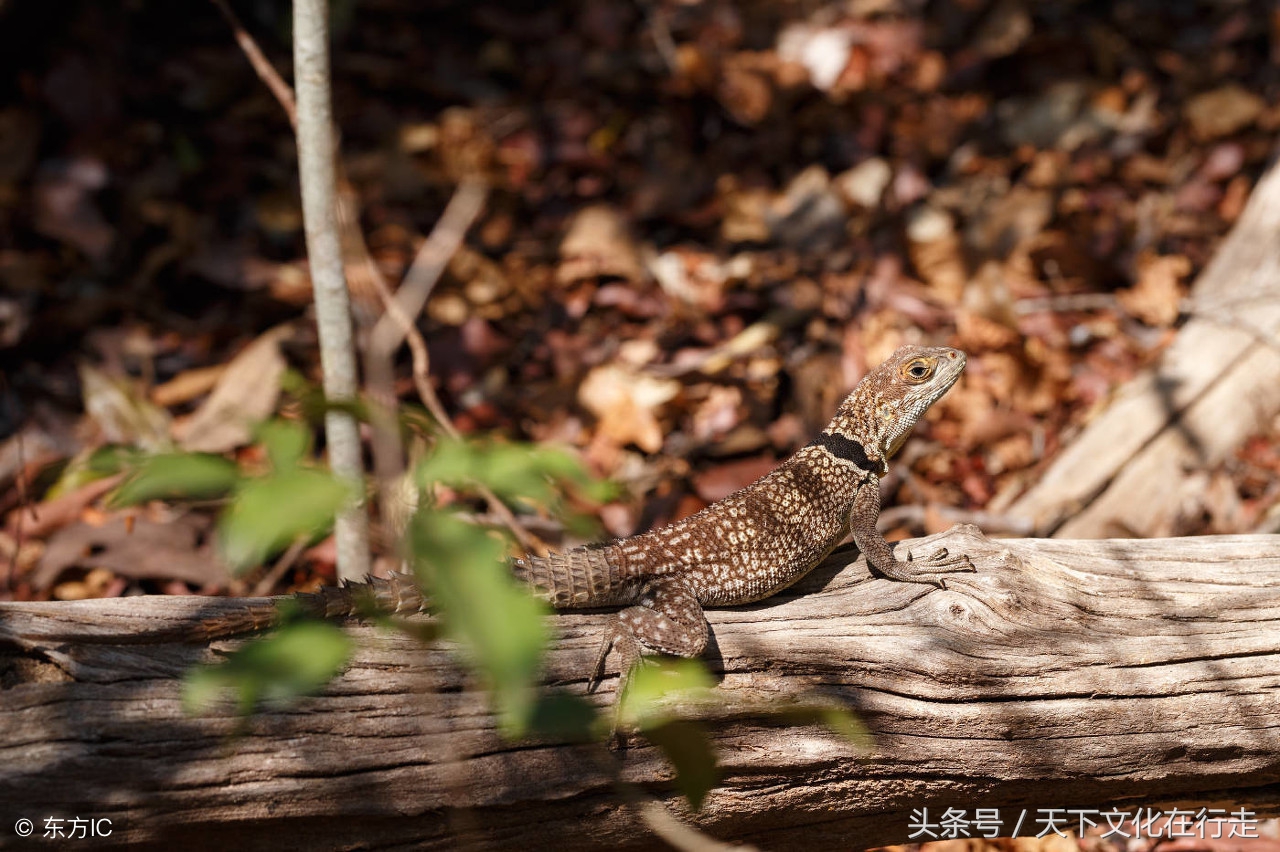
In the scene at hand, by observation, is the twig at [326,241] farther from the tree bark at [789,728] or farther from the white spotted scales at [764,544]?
the white spotted scales at [764,544]

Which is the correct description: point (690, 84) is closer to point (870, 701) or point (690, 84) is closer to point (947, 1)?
point (947, 1)

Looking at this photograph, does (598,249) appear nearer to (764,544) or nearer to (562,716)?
(764,544)

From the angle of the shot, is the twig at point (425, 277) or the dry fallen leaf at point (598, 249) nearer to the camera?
the twig at point (425, 277)

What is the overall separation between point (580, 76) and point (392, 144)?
1.98 metres

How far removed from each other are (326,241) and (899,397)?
2.56 meters

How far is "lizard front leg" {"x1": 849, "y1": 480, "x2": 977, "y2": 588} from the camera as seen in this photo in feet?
A: 13.0

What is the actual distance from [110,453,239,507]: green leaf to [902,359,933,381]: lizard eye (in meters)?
3.35

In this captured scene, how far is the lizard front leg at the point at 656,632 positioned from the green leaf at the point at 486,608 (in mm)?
2222

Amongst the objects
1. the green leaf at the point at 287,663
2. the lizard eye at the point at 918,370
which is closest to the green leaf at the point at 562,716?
the green leaf at the point at 287,663

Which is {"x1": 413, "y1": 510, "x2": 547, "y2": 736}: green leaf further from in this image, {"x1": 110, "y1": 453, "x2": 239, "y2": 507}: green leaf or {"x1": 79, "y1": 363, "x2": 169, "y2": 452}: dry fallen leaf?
{"x1": 79, "y1": 363, "x2": 169, "y2": 452}: dry fallen leaf

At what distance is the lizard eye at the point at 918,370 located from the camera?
447cm

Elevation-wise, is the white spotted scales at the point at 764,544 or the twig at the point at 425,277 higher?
the twig at the point at 425,277

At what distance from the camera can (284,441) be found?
5.65ft

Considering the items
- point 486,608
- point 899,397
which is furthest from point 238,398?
point 486,608
